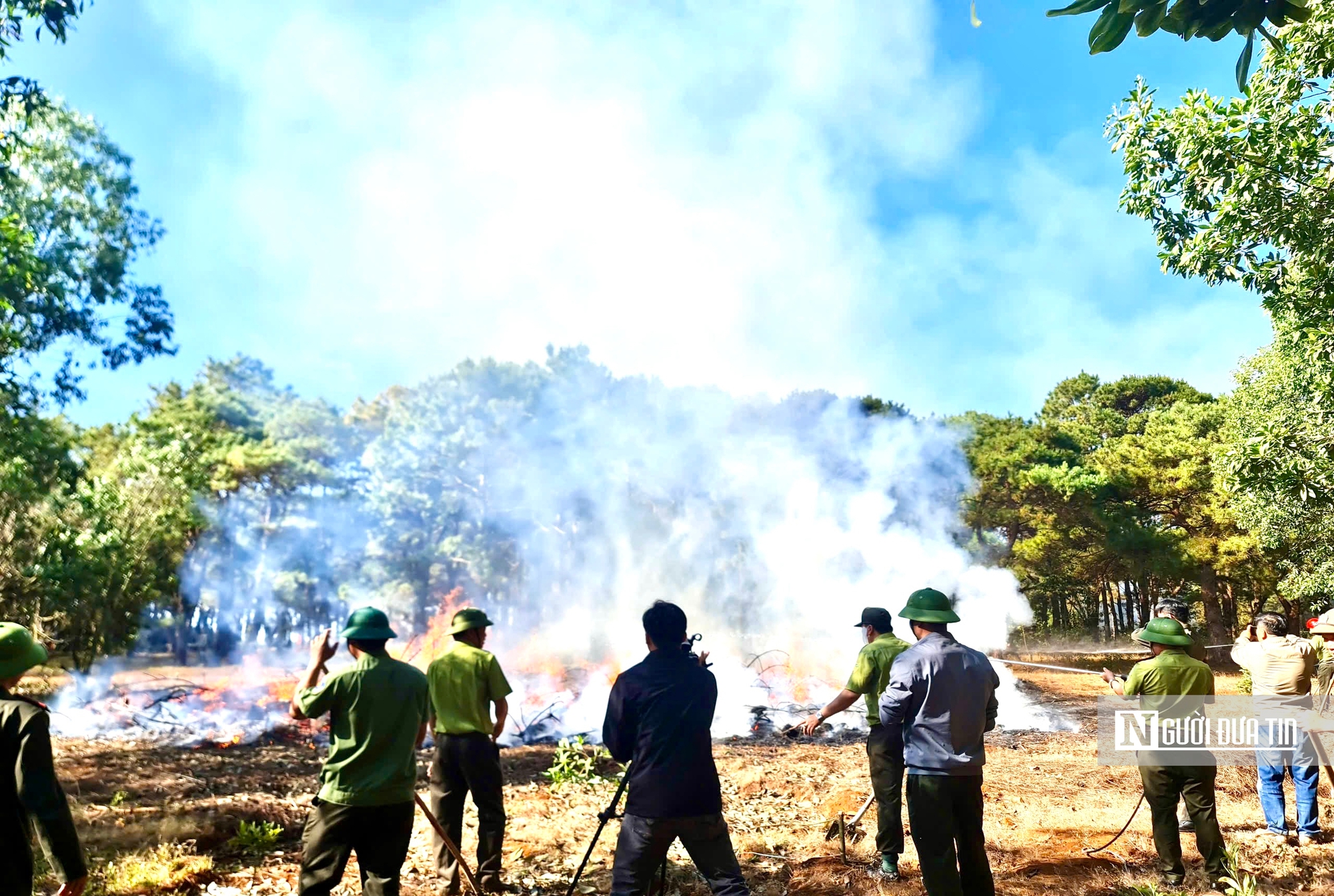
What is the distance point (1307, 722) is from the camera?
6.18 metres

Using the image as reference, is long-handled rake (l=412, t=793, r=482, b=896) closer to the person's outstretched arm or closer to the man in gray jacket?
the person's outstretched arm

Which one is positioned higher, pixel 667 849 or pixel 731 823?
pixel 667 849

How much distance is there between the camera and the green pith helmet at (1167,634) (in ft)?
17.8

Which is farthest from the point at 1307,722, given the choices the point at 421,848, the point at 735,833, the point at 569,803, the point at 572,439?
the point at 572,439

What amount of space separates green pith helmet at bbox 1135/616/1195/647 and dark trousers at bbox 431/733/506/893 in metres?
4.42

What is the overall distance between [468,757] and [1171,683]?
4.62 metres

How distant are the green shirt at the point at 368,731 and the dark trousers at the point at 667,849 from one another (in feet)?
3.59

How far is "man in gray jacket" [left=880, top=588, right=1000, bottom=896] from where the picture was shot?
4219 millimetres

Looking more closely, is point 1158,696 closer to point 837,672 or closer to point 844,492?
point 837,672

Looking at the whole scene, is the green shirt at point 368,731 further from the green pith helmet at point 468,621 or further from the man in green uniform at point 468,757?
the green pith helmet at point 468,621

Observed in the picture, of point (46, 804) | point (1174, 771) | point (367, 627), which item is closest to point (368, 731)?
point (367, 627)

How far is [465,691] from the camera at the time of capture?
5.40 meters

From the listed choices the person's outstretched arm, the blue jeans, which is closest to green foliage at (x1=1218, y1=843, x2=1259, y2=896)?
the blue jeans

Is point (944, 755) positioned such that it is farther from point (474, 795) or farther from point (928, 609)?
point (474, 795)
